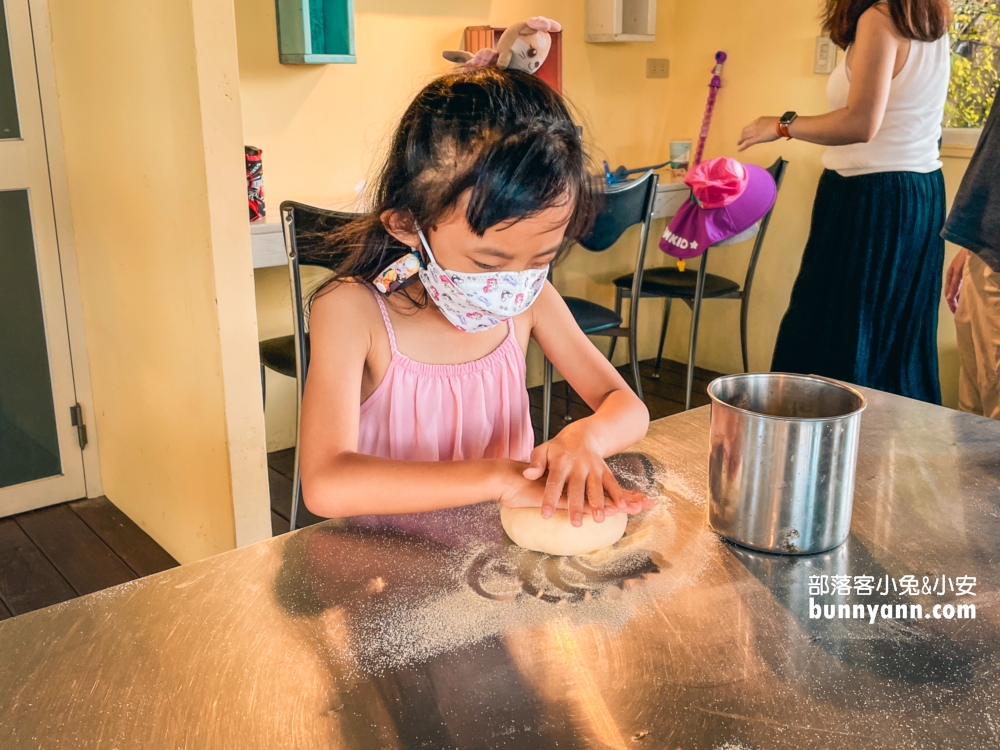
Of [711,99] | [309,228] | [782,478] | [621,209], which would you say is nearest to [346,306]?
[782,478]

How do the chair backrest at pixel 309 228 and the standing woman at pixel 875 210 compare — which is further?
the standing woman at pixel 875 210

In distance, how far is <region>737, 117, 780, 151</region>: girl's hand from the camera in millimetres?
2535

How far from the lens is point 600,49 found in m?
3.55

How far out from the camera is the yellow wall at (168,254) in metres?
1.71

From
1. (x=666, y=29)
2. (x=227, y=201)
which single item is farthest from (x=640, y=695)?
(x=666, y=29)

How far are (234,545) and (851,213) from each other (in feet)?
5.76

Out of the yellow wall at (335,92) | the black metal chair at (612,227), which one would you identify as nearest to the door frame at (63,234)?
the yellow wall at (335,92)

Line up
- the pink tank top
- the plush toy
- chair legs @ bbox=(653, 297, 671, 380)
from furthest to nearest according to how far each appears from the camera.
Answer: chair legs @ bbox=(653, 297, 671, 380) → the pink tank top → the plush toy

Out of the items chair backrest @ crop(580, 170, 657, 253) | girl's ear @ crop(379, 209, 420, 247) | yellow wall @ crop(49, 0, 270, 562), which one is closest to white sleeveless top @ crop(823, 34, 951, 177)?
chair backrest @ crop(580, 170, 657, 253)

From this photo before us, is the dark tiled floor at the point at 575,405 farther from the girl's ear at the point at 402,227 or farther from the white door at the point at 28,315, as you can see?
the girl's ear at the point at 402,227

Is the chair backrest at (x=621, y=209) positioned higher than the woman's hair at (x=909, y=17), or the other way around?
the woman's hair at (x=909, y=17)

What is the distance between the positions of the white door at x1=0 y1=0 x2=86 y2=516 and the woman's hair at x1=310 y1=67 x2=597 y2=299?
4.97 ft

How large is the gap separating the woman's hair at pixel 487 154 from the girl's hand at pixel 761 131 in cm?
161

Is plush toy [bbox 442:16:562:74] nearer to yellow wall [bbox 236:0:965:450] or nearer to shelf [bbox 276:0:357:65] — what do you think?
yellow wall [bbox 236:0:965:450]
